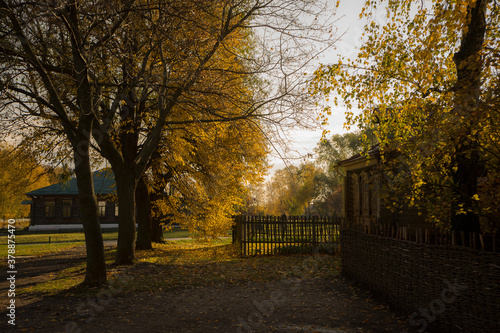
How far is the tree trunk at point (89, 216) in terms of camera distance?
9156 millimetres

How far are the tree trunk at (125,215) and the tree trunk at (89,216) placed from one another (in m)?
A: 2.98

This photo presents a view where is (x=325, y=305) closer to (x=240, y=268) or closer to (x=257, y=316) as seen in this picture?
(x=257, y=316)

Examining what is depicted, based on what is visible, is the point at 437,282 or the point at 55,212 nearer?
the point at 437,282

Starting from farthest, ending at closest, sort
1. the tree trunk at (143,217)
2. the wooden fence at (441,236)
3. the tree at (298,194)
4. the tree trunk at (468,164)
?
the tree at (298,194)
the tree trunk at (143,217)
the tree trunk at (468,164)
the wooden fence at (441,236)

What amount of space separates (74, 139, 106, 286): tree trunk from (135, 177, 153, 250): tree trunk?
9.05 metres

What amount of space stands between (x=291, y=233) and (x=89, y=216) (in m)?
9.98

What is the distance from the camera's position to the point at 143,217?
18.4 m

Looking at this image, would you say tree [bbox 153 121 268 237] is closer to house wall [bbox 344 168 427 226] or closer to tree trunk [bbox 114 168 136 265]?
tree trunk [bbox 114 168 136 265]

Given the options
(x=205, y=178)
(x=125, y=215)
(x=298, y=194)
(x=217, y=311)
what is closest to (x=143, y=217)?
(x=205, y=178)

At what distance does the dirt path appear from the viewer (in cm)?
621

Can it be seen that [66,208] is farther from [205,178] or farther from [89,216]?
[89,216]

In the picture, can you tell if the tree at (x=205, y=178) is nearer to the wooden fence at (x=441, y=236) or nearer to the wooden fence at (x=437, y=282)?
the wooden fence at (x=441, y=236)

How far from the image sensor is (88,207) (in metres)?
9.19

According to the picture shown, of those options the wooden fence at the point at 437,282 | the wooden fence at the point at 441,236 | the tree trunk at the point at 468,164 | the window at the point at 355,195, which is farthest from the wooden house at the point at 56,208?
the tree trunk at the point at 468,164
